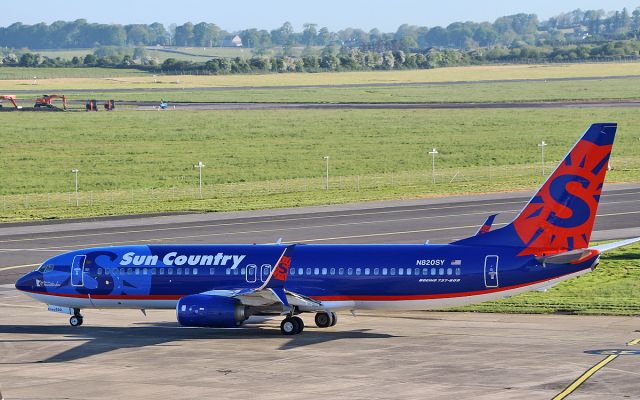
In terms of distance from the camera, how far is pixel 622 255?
69188 millimetres

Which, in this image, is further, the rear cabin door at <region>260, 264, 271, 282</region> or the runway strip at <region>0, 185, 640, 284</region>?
the runway strip at <region>0, 185, 640, 284</region>

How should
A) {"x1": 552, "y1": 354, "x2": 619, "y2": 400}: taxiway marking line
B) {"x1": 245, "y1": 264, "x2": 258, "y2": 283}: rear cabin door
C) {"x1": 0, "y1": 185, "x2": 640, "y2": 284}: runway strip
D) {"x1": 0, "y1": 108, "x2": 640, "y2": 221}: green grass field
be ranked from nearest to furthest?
{"x1": 552, "y1": 354, "x2": 619, "y2": 400}: taxiway marking line, {"x1": 245, "y1": 264, "x2": 258, "y2": 283}: rear cabin door, {"x1": 0, "y1": 185, "x2": 640, "y2": 284}: runway strip, {"x1": 0, "y1": 108, "x2": 640, "y2": 221}: green grass field

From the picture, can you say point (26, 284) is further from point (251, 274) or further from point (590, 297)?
point (590, 297)

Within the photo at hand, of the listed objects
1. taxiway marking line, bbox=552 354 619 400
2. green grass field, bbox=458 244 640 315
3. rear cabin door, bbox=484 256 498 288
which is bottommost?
green grass field, bbox=458 244 640 315

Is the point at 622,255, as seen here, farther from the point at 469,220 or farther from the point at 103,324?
the point at 103,324

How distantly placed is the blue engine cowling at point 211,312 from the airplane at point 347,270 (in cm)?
4

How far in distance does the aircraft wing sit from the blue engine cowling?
1.52 ft

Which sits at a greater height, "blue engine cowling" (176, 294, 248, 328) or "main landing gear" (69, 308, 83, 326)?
"blue engine cowling" (176, 294, 248, 328)

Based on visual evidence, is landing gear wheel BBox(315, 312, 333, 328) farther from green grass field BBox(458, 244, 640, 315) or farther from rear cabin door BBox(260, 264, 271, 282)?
green grass field BBox(458, 244, 640, 315)

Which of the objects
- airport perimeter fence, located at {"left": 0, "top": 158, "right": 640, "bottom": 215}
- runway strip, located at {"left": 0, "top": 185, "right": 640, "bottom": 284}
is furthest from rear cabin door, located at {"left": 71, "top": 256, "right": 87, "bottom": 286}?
airport perimeter fence, located at {"left": 0, "top": 158, "right": 640, "bottom": 215}

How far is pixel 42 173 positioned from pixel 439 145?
49303mm

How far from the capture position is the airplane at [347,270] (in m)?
47.5

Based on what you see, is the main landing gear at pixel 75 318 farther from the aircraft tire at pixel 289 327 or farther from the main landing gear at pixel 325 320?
the main landing gear at pixel 325 320

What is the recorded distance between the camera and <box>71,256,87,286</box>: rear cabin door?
175 feet
